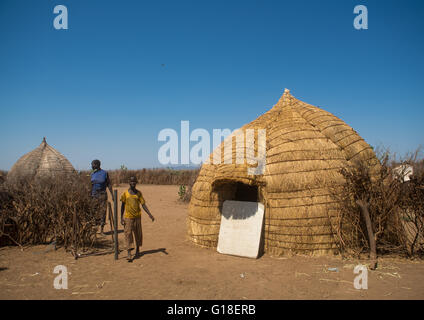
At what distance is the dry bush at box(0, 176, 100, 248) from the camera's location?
6156 millimetres

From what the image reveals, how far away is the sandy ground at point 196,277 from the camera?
13.7ft

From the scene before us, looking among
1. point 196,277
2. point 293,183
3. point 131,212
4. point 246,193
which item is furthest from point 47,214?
point 293,183

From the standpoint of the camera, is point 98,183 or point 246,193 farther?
point 246,193

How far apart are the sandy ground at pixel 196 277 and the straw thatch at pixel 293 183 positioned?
0.42 m

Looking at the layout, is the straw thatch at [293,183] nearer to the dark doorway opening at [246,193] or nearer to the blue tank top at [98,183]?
the dark doorway opening at [246,193]

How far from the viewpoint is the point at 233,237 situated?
20.1ft

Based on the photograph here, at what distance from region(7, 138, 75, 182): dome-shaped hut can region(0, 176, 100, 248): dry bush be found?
5.22m

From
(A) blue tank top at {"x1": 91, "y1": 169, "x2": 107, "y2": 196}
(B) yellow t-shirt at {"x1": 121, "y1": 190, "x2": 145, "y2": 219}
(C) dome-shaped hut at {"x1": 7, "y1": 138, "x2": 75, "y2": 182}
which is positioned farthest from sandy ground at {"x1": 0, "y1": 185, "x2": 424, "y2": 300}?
(C) dome-shaped hut at {"x1": 7, "y1": 138, "x2": 75, "y2": 182}

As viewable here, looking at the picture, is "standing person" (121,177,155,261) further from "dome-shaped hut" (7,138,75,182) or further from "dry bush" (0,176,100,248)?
"dome-shaped hut" (7,138,75,182)

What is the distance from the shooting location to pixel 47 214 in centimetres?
641

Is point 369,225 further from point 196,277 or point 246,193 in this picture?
point 246,193

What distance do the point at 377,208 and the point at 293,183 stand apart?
162cm

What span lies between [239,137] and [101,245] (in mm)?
4190
